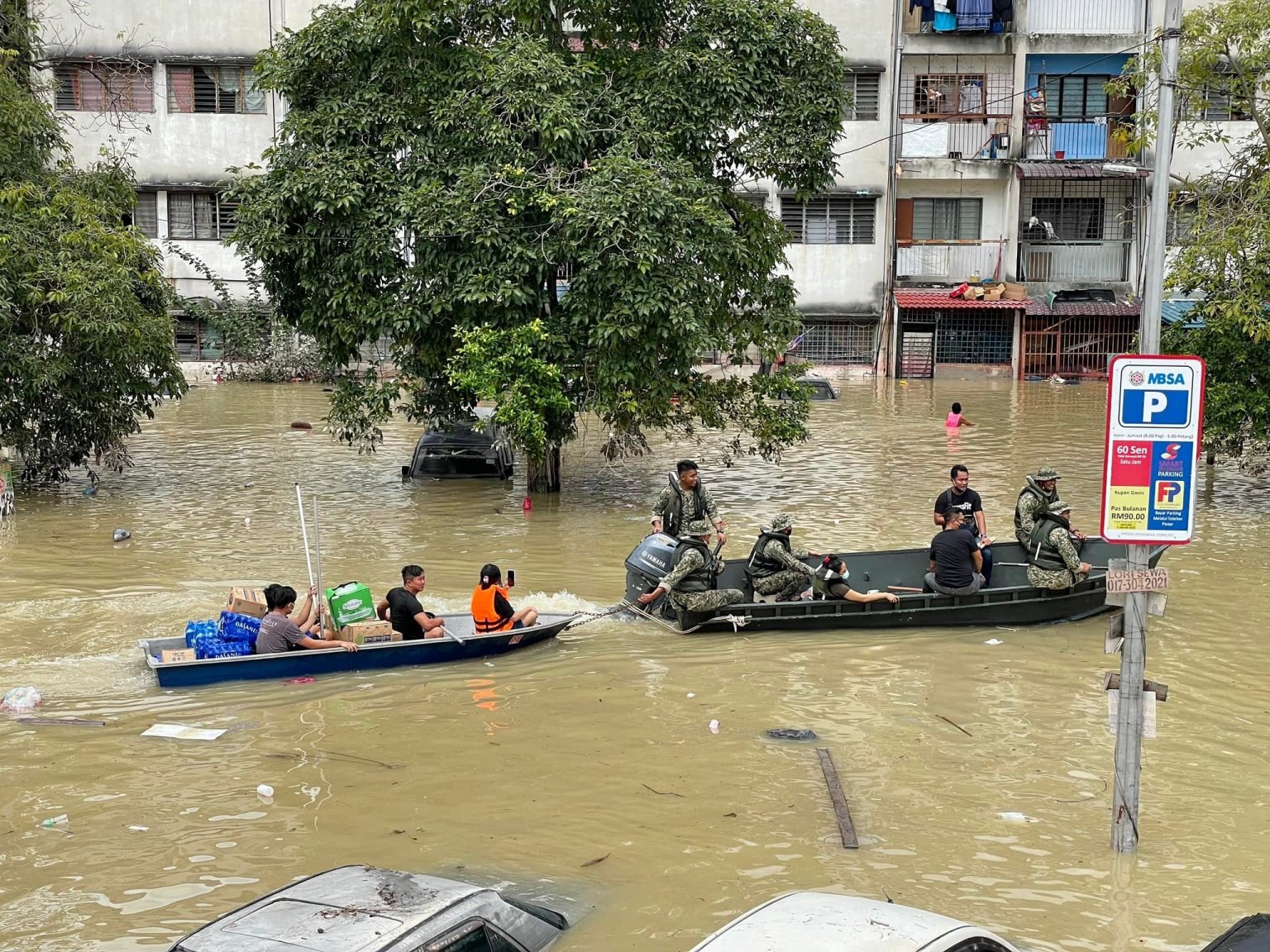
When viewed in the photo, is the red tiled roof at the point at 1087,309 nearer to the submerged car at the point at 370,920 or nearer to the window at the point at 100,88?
the window at the point at 100,88

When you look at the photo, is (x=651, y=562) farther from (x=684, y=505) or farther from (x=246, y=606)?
(x=246, y=606)

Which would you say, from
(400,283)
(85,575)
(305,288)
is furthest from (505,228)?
(85,575)

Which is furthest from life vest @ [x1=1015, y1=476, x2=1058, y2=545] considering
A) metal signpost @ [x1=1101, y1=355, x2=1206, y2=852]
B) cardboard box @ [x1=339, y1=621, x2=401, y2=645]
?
cardboard box @ [x1=339, y1=621, x2=401, y2=645]

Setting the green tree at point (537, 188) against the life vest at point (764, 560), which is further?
the green tree at point (537, 188)

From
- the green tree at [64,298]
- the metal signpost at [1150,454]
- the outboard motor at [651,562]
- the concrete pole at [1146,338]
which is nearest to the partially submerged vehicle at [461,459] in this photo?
the green tree at [64,298]

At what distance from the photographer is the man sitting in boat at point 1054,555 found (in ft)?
46.5

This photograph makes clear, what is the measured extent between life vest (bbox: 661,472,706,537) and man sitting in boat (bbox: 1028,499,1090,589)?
3.57 m

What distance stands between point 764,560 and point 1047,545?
117 inches

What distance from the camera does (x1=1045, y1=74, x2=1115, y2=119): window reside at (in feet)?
135

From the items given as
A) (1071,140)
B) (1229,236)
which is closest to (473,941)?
(1229,236)

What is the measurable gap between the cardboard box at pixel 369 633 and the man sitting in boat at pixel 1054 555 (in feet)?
21.7

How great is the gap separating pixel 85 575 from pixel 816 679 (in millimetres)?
9153

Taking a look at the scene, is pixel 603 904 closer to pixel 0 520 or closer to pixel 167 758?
pixel 167 758

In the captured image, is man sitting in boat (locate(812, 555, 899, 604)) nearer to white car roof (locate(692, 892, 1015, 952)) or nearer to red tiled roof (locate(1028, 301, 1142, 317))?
white car roof (locate(692, 892, 1015, 952))
